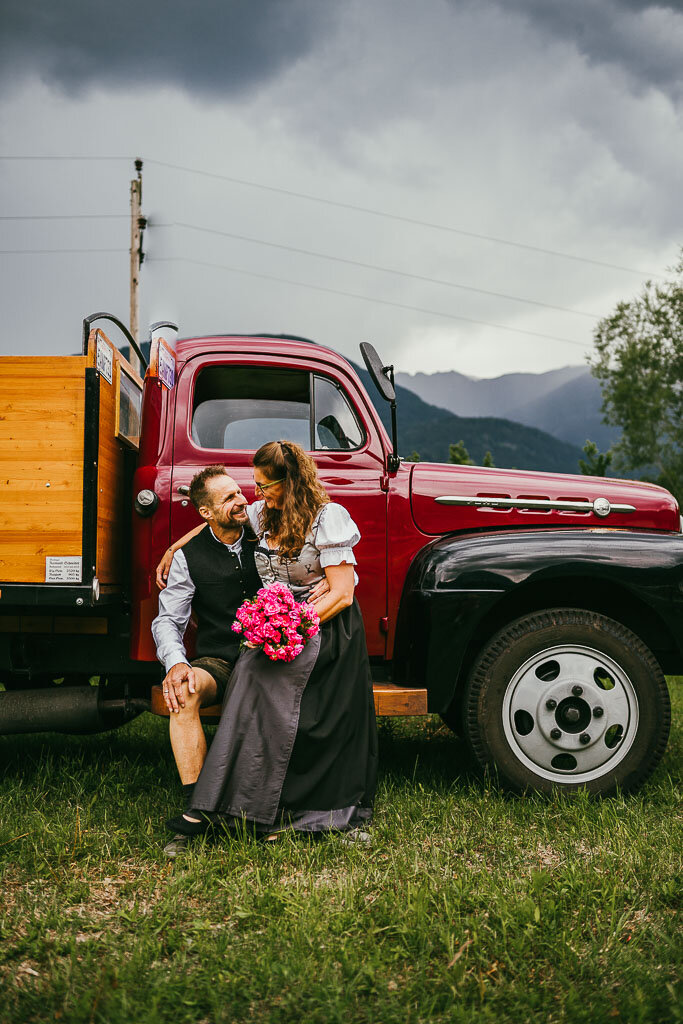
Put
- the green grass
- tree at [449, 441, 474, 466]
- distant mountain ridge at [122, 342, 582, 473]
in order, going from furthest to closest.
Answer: distant mountain ridge at [122, 342, 582, 473] → tree at [449, 441, 474, 466] → the green grass

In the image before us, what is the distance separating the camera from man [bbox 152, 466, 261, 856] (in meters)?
3.45

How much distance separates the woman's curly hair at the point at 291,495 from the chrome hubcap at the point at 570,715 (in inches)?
46.2

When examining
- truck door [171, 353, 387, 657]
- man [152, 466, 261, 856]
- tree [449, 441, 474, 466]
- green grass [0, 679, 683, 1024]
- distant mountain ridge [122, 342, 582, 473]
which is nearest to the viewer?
green grass [0, 679, 683, 1024]

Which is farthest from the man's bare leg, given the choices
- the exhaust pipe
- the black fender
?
the black fender

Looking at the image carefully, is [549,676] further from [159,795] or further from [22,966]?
[22,966]

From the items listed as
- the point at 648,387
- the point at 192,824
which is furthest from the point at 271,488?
the point at 648,387

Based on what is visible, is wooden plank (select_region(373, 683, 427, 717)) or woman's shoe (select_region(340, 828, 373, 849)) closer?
woman's shoe (select_region(340, 828, 373, 849))

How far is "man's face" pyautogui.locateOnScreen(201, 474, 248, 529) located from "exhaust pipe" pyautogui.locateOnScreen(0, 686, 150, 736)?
39.7 inches

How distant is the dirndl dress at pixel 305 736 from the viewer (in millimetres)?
3133

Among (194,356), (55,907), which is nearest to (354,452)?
(194,356)

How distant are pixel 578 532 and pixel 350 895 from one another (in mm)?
1952

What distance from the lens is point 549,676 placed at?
364 cm

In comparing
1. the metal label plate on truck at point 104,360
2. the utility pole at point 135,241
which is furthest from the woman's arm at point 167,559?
the utility pole at point 135,241

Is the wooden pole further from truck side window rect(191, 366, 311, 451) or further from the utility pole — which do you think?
truck side window rect(191, 366, 311, 451)
